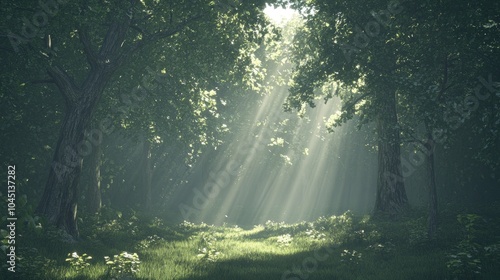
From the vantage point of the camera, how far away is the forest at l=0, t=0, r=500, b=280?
29.3 feet

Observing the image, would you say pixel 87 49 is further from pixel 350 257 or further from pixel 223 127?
pixel 223 127

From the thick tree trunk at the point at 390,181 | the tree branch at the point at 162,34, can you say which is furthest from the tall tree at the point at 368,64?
the tree branch at the point at 162,34

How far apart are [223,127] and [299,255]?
16.9 m

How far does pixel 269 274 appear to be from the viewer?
8250mm

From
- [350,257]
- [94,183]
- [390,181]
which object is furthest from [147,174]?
[350,257]

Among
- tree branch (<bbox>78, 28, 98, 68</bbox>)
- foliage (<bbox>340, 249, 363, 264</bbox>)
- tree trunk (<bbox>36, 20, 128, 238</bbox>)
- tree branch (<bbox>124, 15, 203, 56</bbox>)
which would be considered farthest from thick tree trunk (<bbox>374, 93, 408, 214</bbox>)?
tree branch (<bbox>78, 28, 98, 68</bbox>)

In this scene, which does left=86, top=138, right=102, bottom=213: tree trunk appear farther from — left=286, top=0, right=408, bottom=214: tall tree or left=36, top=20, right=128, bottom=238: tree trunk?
left=286, top=0, right=408, bottom=214: tall tree

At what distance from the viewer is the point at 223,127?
2688 cm

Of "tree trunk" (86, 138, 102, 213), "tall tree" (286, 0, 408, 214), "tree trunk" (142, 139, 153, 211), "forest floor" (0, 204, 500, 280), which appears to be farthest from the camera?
"tree trunk" (142, 139, 153, 211)

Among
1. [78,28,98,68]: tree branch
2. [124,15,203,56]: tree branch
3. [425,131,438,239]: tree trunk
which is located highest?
[124,15,203,56]: tree branch

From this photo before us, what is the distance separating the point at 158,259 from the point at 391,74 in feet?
30.3

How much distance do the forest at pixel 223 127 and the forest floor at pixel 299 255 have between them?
0.06 meters

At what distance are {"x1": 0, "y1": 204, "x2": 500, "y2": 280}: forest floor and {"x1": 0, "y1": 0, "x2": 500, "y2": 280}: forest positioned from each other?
0.06 metres

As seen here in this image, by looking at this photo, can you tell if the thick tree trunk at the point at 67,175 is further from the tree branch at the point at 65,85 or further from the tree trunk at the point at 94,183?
the tree trunk at the point at 94,183
